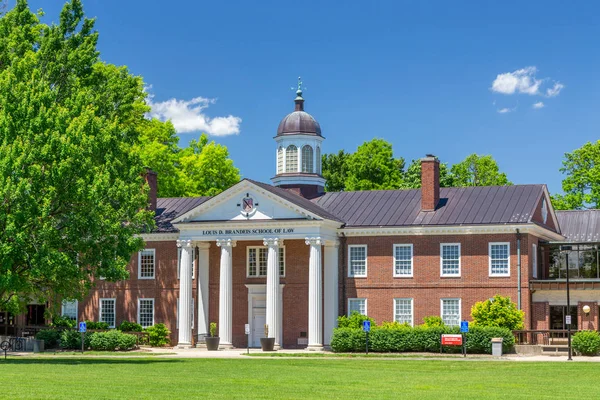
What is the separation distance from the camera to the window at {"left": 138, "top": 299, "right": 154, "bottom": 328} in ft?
189

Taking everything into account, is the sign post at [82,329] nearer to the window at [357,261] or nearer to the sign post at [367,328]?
the sign post at [367,328]

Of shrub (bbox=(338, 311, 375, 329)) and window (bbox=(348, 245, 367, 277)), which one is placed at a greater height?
window (bbox=(348, 245, 367, 277))

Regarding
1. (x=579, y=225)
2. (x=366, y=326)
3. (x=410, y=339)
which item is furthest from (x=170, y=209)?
(x=579, y=225)

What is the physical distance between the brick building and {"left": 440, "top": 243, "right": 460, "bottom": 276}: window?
50 mm

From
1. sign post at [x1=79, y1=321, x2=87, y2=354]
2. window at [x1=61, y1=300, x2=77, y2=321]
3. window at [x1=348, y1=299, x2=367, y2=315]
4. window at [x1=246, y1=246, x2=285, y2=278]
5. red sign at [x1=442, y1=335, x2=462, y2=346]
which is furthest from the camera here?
window at [x1=61, y1=300, x2=77, y2=321]

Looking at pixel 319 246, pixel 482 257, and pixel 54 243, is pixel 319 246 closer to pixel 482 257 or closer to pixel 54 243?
pixel 482 257

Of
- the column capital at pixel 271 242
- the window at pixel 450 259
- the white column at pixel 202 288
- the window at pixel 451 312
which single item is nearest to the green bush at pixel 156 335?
the white column at pixel 202 288

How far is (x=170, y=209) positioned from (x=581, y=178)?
101 ft

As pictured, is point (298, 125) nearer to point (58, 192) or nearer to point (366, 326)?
point (366, 326)

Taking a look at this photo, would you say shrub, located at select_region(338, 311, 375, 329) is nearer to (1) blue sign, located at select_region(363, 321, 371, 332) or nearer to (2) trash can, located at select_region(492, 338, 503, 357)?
(1) blue sign, located at select_region(363, 321, 371, 332)

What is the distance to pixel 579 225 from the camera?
57.9 metres

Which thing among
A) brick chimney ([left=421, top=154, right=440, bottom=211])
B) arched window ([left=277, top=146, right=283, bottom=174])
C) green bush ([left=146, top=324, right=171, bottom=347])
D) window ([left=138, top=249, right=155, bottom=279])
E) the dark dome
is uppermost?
the dark dome

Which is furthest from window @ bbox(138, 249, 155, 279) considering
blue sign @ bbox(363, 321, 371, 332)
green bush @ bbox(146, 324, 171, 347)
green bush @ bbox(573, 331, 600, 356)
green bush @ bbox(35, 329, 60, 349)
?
green bush @ bbox(573, 331, 600, 356)

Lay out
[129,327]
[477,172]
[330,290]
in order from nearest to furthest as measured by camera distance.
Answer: [330,290] → [129,327] → [477,172]
